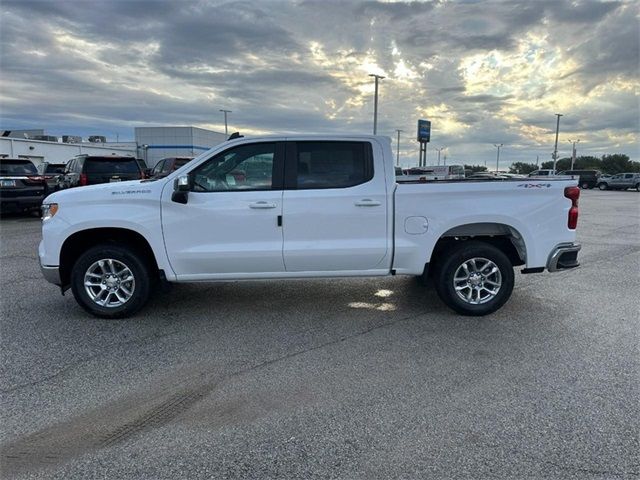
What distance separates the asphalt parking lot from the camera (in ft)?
9.01

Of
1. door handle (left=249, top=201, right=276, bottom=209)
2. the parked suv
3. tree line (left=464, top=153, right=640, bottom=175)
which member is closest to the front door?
door handle (left=249, top=201, right=276, bottom=209)

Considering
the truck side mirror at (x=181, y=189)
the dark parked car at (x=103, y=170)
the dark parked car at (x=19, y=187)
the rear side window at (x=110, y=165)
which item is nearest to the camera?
the truck side mirror at (x=181, y=189)

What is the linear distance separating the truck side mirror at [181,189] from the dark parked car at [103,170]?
1028 centimetres

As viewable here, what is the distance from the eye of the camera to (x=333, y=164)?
5.14 meters

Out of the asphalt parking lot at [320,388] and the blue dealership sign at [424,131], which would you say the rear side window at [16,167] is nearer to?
the asphalt parking lot at [320,388]

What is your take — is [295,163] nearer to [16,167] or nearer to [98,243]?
[98,243]

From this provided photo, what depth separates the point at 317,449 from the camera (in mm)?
2836

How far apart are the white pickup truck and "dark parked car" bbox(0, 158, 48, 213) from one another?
33.1 ft

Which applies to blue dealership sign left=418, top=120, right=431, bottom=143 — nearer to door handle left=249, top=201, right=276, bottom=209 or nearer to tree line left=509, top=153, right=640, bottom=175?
tree line left=509, top=153, right=640, bottom=175

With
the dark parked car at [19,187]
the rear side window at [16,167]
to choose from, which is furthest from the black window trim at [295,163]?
the rear side window at [16,167]

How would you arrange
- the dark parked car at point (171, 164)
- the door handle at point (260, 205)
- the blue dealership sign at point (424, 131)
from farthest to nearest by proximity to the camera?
the blue dealership sign at point (424, 131)
the dark parked car at point (171, 164)
the door handle at point (260, 205)

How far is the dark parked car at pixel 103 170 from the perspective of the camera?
46.1ft

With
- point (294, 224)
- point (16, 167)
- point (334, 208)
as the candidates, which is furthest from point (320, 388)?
point (16, 167)

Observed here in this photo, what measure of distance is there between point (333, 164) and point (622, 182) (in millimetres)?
50909
